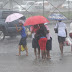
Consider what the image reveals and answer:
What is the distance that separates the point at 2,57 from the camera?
1049cm

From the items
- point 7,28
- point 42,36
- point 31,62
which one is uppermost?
point 42,36

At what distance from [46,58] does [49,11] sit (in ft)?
43.3

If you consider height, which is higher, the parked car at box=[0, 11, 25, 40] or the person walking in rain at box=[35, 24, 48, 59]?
the person walking in rain at box=[35, 24, 48, 59]

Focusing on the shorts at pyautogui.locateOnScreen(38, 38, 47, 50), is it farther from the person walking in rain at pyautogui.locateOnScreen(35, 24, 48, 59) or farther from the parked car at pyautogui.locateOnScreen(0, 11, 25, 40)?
the parked car at pyautogui.locateOnScreen(0, 11, 25, 40)

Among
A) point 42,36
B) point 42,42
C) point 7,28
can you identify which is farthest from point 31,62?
point 7,28

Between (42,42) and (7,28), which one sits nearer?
(42,42)

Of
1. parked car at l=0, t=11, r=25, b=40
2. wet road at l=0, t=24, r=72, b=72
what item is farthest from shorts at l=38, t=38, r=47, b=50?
parked car at l=0, t=11, r=25, b=40

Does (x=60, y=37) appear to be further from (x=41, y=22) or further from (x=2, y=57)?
(x=2, y=57)

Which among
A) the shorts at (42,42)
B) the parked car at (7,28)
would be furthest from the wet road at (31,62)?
the parked car at (7,28)

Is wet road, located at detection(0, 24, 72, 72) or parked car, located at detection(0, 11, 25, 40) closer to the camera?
wet road, located at detection(0, 24, 72, 72)

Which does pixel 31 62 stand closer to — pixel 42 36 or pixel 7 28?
pixel 42 36

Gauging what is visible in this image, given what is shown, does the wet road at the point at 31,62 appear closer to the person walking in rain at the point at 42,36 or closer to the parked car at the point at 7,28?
the person walking in rain at the point at 42,36

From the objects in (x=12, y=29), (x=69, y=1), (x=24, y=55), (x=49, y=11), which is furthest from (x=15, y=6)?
(x=24, y=55)

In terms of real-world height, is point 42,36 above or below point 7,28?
above
